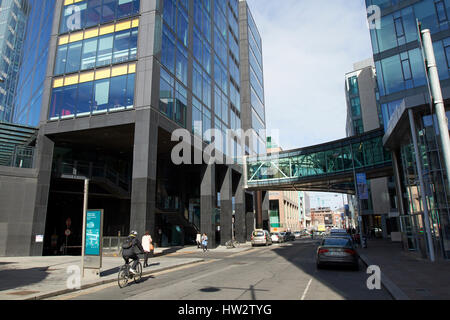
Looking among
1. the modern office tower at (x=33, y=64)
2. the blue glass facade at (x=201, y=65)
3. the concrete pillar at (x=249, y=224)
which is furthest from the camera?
the concrete pillar at (x=249, y=224)

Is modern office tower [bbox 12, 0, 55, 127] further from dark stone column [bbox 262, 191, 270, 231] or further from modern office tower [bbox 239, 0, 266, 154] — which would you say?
dark stone column [bbox 262, 191, 270, 231]

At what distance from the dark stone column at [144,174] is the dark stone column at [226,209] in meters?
16.8

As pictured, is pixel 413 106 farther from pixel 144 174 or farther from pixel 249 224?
pixel 249 224

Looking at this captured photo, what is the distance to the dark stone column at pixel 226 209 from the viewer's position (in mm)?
38406

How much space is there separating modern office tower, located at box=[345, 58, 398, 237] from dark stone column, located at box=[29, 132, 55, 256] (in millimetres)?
51101

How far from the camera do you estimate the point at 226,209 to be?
3925 centimetres

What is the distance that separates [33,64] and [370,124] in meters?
60.6

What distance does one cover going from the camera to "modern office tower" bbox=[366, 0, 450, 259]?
17.6 m

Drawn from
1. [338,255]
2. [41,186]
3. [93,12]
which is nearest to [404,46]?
[338,255]

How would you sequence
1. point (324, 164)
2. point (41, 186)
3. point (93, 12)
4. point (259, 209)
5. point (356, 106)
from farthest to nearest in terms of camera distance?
point (356, 106)
point (259, 209)
point (324, 164)
point (93, 12)
point (41, 186)

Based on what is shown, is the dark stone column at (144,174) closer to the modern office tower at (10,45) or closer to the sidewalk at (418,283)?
the sidewalk at (418,283)
